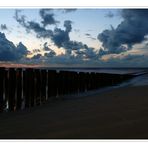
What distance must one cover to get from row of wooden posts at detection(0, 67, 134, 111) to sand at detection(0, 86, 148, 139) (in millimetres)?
248

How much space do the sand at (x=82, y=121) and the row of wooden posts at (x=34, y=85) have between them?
0.81 feet

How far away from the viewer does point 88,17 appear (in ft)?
17.4

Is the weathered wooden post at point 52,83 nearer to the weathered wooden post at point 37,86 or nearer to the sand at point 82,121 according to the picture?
the weathered wooden post at point 37,86

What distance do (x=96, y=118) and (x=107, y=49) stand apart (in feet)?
4.48

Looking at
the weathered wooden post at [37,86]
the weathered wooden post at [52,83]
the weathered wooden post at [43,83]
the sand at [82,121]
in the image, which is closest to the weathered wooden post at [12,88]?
the sand at [82,121]

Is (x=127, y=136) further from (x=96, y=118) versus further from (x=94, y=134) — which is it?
(x=96, y=118)

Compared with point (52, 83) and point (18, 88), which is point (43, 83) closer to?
point (52, 83)

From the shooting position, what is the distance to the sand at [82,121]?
14.1 feet

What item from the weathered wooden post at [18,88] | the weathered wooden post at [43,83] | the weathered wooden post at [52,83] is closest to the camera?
the weathered wooden post at [18,88]

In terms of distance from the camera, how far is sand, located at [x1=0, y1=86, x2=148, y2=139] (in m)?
4.29

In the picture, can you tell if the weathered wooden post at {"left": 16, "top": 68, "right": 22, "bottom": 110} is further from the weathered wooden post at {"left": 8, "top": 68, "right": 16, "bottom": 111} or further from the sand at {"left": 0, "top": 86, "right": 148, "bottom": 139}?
the sand at {"left": 0, "top": 86, "right": 148, "bottom": 139}

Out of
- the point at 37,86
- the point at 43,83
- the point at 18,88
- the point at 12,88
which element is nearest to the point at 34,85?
the point at 37,86

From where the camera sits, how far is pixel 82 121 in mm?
4773
